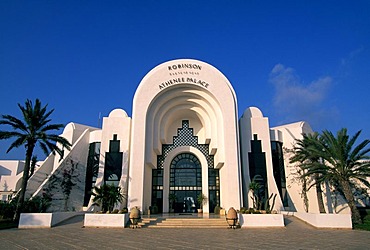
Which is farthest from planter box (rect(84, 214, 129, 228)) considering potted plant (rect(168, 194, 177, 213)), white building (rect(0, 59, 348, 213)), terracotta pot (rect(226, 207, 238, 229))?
potted plant (rect(168, 194, 177, 213))

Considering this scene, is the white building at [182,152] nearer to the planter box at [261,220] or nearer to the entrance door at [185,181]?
the entrance door at [185,181]

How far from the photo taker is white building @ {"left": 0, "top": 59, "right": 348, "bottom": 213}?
23281 mm

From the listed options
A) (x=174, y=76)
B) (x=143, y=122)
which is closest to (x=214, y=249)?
(x=143, y=122)

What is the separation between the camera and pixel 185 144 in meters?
27.1

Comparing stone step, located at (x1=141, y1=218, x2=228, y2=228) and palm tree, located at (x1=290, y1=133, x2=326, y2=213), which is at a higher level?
palm tree, located at (x1=290, y1=133, x2=326, y2=213)

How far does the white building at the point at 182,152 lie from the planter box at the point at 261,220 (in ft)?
19.2

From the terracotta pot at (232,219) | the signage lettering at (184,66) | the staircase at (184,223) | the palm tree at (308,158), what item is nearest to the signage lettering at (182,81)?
the signage lettering at (184,66)

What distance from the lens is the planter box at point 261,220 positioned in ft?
52.4

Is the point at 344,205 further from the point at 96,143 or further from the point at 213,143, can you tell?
the point at 96,143

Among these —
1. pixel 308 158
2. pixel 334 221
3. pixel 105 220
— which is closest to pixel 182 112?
pixel 308 158

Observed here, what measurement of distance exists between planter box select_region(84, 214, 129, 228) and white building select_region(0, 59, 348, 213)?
6.03 metres

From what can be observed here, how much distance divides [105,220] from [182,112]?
13966 millimetres

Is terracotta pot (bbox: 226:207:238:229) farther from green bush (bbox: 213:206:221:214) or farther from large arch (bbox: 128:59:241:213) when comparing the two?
green bush (bbox: 213:206:221:214)

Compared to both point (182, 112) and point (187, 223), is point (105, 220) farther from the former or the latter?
point (182, 112)
